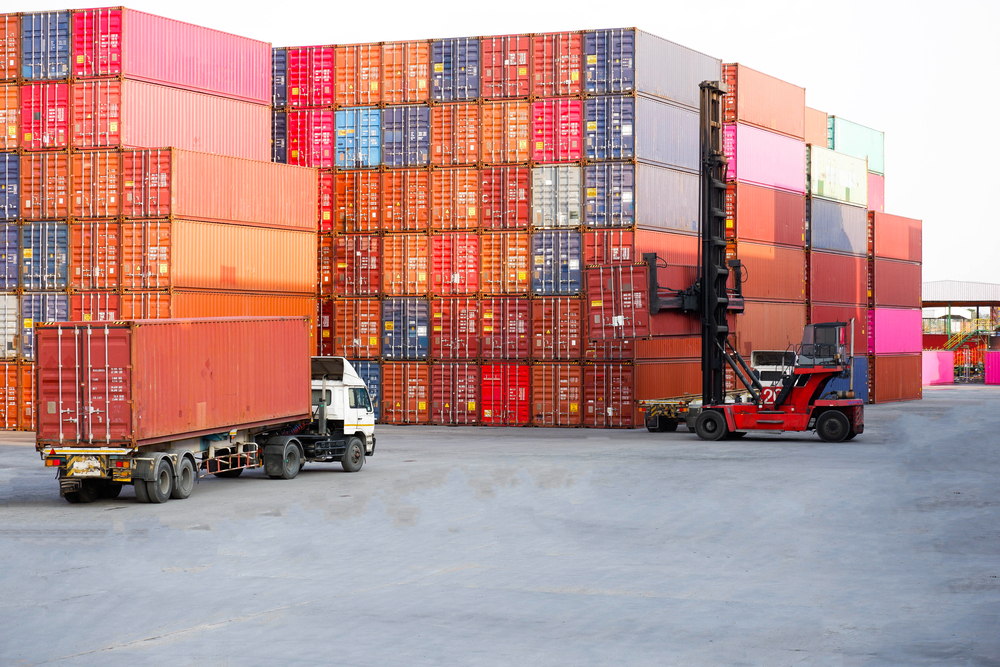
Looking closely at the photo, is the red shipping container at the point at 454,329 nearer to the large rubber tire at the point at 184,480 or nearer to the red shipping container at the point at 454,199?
the red shipping container at the point at 454,199

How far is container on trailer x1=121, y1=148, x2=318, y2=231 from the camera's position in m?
38.0

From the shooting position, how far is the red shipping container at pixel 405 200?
44906 millimetres

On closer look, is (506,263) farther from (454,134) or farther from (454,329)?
(454,134)

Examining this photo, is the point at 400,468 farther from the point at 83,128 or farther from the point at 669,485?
the point at 83,128

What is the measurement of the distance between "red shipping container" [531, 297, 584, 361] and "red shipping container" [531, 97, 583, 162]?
5.35 meters

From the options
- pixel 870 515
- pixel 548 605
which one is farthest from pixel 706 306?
pixel 548 605

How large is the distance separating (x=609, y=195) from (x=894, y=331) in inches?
1207

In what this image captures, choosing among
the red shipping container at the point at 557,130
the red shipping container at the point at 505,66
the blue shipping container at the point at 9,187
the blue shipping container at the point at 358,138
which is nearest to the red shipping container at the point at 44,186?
the blue shipping container at the point at 9,187

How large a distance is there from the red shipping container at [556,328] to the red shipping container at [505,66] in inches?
313

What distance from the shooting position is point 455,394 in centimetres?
4431

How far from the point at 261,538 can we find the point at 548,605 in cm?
587

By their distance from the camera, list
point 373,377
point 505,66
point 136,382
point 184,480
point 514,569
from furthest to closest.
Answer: point 373,377, point 505,66, point 184,480, point 136,382, point 514,569

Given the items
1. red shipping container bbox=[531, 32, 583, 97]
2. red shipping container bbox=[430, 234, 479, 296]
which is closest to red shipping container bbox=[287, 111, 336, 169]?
red shipping container bbox=[430, 234, 479, 296]

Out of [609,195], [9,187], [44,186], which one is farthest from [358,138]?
[9,187]
